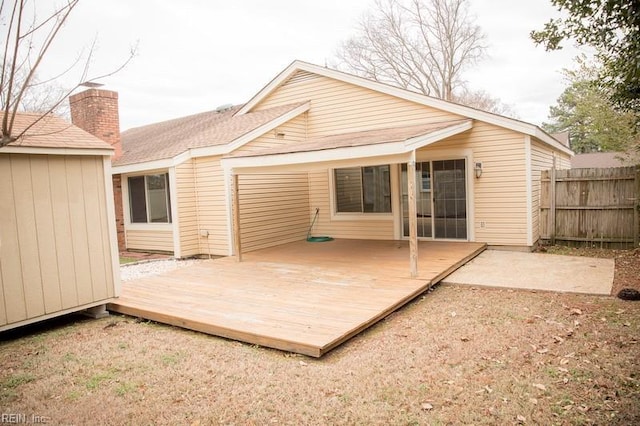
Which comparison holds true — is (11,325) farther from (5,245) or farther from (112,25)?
(112,25)

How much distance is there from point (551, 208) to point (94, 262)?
30.2 feet

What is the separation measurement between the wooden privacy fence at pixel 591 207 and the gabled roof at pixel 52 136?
906cm

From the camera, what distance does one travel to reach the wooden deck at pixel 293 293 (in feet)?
14.9

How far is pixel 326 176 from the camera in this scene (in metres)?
11.2

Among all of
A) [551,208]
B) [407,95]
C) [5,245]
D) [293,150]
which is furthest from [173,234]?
[551,208]

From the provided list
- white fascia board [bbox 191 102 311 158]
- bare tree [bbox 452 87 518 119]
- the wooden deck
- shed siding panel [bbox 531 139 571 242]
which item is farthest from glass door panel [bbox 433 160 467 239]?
bare tree [bbox 452 87 518 119]

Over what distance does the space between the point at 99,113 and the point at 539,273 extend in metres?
11.8

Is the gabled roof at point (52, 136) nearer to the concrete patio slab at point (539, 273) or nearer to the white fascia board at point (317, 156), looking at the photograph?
the white fascia board at point (317, 156)

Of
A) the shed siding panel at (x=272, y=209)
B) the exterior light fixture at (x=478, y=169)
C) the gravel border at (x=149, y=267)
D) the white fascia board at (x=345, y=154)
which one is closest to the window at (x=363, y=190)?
the shed siding panel at (x=272, y=209)

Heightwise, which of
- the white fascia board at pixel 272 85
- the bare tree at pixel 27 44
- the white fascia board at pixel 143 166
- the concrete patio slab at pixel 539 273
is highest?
the white fascia board at pixel 272 85

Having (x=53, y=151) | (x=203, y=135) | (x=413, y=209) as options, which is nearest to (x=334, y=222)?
(x=203, y=135)

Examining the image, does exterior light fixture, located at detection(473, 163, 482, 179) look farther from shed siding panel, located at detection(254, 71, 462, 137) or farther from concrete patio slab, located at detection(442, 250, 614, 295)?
concrete patio slab, located at detection(442, 250, 614, 295)

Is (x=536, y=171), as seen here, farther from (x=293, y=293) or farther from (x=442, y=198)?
(x=293, y=293)

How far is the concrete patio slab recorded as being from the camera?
614 centimetres
